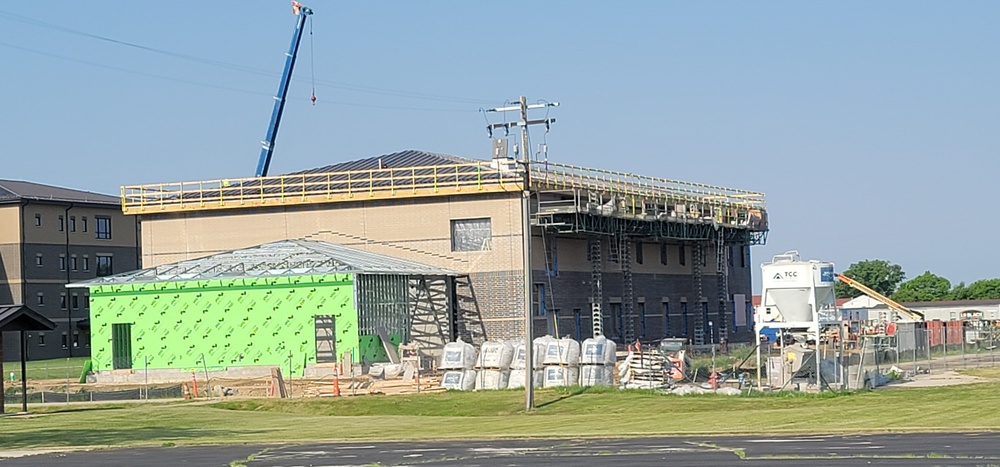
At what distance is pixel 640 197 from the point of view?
6762 cm

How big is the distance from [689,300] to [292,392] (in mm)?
32698

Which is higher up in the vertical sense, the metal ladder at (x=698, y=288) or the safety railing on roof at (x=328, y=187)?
the safety railing on roof at (x=328, y=187)

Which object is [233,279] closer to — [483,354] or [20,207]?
[483,354]

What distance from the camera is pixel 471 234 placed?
59.7 metres

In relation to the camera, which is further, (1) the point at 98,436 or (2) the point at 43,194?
(2) the point at 43,194

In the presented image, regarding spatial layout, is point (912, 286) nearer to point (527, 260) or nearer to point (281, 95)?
point (281, 95)

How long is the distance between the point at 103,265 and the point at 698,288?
138ft

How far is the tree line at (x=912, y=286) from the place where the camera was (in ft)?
464

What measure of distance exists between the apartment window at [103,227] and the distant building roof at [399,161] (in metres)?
33.1

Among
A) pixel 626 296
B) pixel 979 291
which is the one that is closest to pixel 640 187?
pixel 626 296

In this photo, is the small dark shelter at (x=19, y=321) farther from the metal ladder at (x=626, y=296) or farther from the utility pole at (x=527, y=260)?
the metal ladder at (x=626, y=296)

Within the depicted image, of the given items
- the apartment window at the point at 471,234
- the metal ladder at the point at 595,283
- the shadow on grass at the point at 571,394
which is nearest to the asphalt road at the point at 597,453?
the shadow on grass at the point at 571,394

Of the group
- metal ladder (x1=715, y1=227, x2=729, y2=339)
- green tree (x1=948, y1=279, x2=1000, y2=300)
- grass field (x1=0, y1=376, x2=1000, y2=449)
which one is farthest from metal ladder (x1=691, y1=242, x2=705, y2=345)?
green tree (x1=948, y1=279, x2=1000, y2=300)

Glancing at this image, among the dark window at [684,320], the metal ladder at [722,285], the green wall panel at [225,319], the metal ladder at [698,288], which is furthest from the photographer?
the metal ladder at [722,285]
